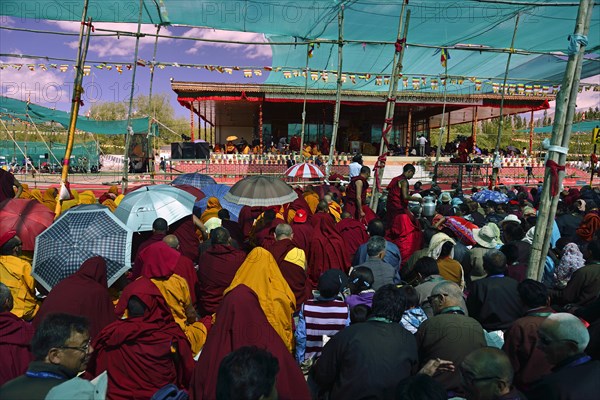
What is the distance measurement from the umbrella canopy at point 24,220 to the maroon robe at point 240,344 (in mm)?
3558

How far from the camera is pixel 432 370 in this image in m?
2.84

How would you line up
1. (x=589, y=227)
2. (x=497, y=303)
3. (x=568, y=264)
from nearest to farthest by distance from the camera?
(x=497, y=303), (x=568, y=264), (x=589, y=227)

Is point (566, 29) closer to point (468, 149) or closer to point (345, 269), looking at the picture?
point (468, 149)

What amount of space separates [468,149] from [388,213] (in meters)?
16.9

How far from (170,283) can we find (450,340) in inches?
98.2

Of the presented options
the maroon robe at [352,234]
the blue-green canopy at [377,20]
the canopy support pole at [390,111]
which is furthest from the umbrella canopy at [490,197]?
the maroon robe at [352,234]

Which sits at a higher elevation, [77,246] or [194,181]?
[194,181]

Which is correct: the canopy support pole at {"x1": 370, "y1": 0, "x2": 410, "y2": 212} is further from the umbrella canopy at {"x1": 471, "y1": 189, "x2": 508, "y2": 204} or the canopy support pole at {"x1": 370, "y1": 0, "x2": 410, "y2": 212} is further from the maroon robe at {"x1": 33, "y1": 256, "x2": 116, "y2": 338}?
the maroon robe at {"x1": 33, "y1": 256, "x2": 116, "y2": 338}

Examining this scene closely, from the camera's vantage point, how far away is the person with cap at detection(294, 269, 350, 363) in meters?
3.83

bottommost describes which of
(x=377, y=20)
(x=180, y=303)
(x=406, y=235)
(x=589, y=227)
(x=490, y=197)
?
(x=180, y=303)

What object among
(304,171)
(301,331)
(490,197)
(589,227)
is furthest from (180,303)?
(490,197)

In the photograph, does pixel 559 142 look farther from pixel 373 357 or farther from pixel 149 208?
pixel 149 208

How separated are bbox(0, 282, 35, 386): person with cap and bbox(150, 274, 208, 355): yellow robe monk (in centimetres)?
109

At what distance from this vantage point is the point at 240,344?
2.89 meters
